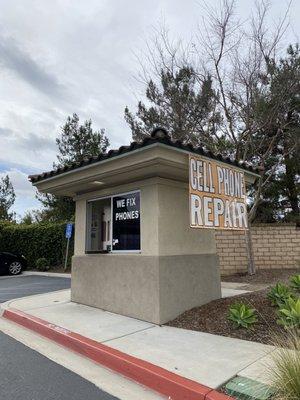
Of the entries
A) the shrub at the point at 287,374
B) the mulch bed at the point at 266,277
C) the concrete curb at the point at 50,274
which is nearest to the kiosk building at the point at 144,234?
the shrub at the point at 287,374

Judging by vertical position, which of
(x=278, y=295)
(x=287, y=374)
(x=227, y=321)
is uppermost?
(x=278, y=295)

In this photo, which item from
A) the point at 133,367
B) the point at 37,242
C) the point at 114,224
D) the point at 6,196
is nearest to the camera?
the point at 133,367

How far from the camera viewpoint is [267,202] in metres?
17.8

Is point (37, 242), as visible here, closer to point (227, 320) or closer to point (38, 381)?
point (227, 320)

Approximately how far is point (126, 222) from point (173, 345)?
9.37ft

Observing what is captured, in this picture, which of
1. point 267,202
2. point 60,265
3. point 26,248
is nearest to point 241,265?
point 267,202

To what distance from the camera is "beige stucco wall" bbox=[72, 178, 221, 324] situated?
22.2 ft

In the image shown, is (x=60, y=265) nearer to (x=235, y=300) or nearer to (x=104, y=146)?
(x=104, y=146)

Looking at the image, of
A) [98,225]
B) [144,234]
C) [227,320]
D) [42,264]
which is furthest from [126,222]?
[42,264]

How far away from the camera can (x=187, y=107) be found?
14820 millimetres

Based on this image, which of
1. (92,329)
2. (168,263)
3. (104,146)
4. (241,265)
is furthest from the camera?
(104,146)

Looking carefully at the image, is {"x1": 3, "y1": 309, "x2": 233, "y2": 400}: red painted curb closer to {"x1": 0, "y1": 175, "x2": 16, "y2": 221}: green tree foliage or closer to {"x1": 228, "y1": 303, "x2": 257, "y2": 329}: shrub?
{"x1": 228, "y1": 303, "x2": 257, "y2": 329}: shrub

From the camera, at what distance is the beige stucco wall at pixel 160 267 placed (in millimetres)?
6766

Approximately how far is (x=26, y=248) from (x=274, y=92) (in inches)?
566
